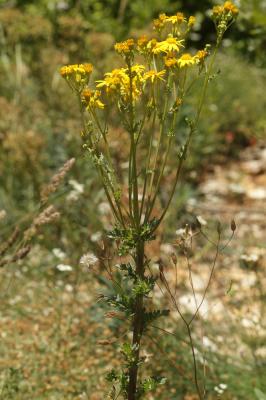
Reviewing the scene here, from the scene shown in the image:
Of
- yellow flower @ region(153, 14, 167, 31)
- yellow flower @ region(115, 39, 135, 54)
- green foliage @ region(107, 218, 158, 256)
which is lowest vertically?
green foliage @ region(107, 218, 158, 256)

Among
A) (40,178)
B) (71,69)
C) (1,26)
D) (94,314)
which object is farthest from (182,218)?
(71,69)

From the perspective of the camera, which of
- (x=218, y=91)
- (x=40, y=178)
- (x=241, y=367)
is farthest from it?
(x=218, y=91)

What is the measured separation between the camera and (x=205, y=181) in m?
5.37

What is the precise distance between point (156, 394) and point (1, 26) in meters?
3.37

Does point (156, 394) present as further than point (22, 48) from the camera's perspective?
No

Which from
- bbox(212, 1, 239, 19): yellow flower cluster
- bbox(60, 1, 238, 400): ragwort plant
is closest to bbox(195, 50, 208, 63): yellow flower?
Answer: bbox(60, 1, 238, 400): ragwort plant

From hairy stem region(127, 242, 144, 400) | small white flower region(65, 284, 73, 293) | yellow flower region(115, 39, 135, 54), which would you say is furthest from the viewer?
small white flower region(65, 284, 73, 293)

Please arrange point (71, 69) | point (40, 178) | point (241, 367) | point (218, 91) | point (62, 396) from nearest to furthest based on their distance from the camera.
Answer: point (71, 69), point (62, 396), point (241, 367), point (40, 178), point (218, 91)

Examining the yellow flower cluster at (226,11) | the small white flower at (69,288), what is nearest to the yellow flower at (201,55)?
the yellow flower cluster at (226,11)

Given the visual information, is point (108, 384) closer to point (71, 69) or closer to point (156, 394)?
point (156, 394)

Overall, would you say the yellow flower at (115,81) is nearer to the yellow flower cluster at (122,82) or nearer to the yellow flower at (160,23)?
the yellow flower cluster at (122,82)

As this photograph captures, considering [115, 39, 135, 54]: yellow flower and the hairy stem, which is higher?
[115, 39, 135, 54]: yellow flower

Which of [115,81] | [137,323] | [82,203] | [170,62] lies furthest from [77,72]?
[82,203]

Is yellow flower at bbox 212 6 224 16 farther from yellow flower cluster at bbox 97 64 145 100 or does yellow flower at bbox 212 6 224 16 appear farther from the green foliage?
the green foliage
